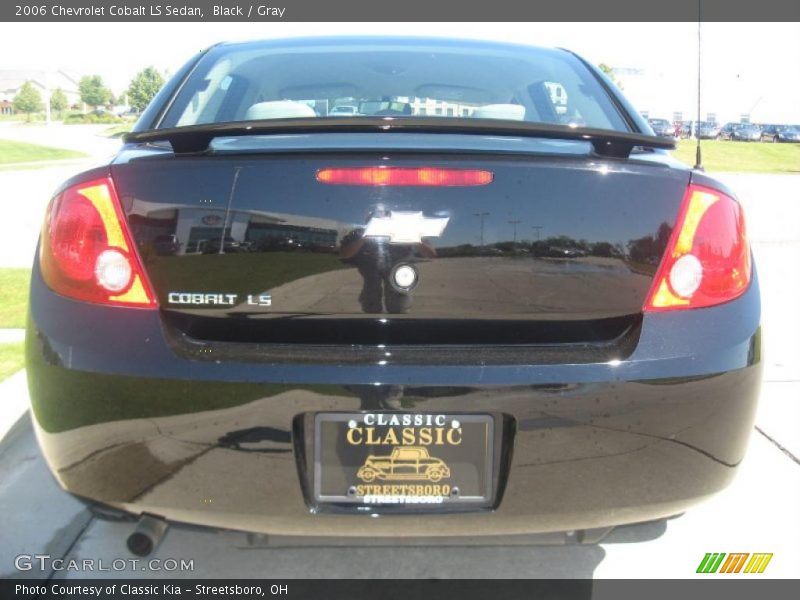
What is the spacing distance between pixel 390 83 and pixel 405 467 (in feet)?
5.23

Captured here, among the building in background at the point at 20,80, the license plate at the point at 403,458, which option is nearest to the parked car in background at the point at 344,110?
the license plate at the point at 403,458

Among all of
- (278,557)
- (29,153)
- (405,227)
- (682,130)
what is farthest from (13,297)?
(29,153)

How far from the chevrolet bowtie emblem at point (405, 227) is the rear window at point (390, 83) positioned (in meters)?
1.04

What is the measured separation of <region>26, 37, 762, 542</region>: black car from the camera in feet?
5.35

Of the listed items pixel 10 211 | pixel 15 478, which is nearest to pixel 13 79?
pixel 10 211

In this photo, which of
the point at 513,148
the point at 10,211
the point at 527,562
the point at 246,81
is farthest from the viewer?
the point at 10,211

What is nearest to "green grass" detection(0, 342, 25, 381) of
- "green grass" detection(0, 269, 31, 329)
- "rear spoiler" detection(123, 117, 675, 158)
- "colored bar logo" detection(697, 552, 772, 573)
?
"green grass" detection(0, 269, 31, 329)

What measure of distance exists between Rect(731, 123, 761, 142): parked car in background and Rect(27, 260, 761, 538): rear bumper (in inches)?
2113

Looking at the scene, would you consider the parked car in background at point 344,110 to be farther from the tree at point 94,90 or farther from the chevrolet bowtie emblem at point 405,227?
the tree at point 94,90

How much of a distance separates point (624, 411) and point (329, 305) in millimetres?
709

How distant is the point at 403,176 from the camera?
167cm

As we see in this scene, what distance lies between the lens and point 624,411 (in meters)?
1.66

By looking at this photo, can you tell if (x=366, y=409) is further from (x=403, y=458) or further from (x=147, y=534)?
(x=147, y=534)

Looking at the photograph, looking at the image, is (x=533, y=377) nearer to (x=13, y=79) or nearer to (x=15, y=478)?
(x=15, y=478)
